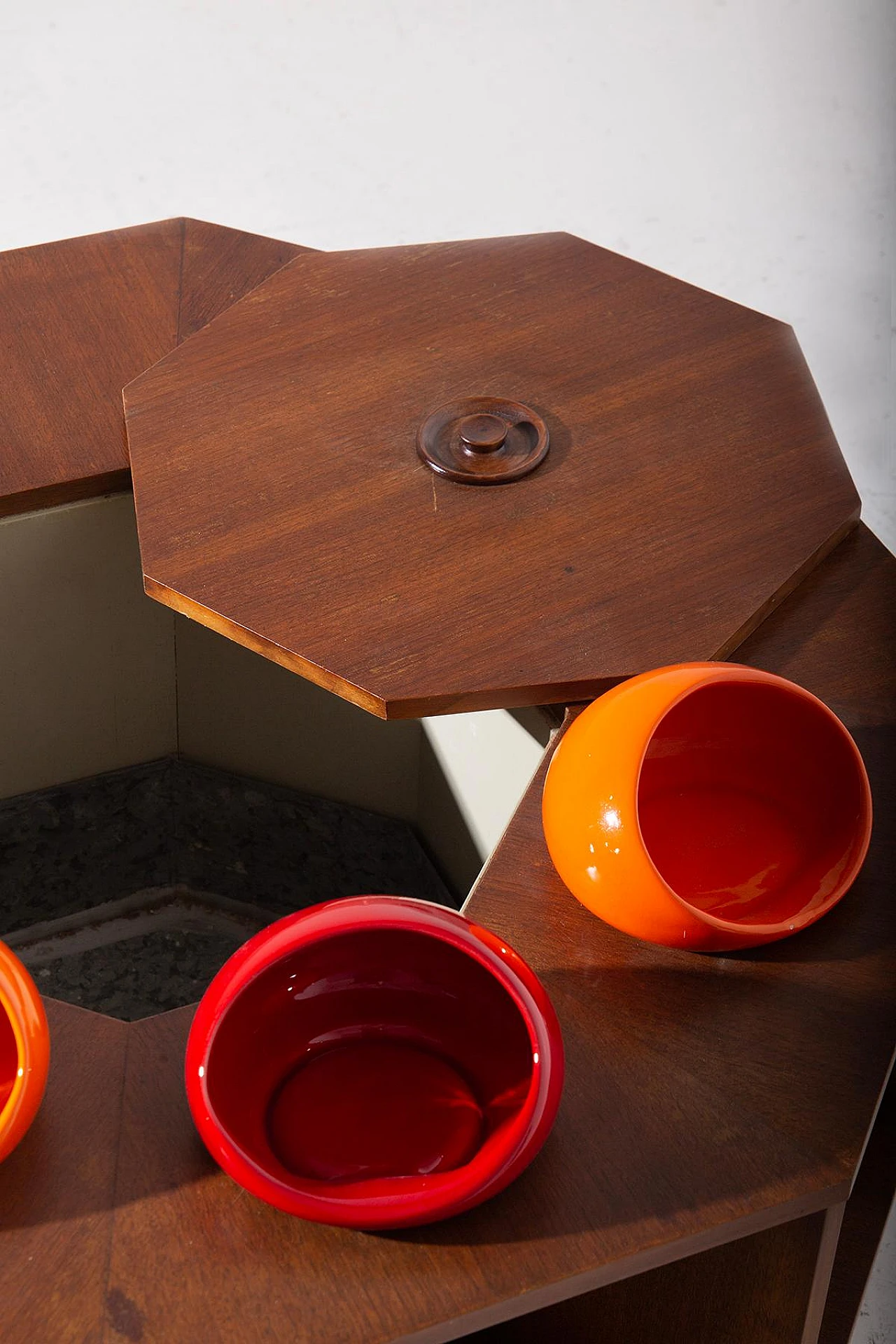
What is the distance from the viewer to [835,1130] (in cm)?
91

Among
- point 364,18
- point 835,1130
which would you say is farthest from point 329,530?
point 364,18

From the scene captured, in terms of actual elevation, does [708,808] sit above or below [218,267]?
below

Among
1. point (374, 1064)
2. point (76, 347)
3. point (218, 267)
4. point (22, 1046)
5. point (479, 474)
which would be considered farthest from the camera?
point (218, 267)

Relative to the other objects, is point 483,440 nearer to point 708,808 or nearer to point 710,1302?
point 708,808

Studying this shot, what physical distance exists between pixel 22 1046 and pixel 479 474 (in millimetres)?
684

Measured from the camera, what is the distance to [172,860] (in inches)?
72.6

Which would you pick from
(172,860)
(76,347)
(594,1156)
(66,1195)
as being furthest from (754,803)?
(172,860)

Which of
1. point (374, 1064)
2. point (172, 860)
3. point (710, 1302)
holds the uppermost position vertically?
point (374, 1064)

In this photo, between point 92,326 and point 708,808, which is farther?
point 92,326

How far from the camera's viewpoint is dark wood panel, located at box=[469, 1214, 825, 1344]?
1.00 meters

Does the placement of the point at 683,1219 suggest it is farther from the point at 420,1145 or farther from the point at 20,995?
the point at 20,995

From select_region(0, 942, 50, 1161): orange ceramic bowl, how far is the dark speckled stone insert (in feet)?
2.87

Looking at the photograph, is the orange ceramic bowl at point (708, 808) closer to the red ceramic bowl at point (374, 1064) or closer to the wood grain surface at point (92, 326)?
the red ceramic bowl at point (374, 1064)

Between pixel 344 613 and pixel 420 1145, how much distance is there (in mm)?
440
